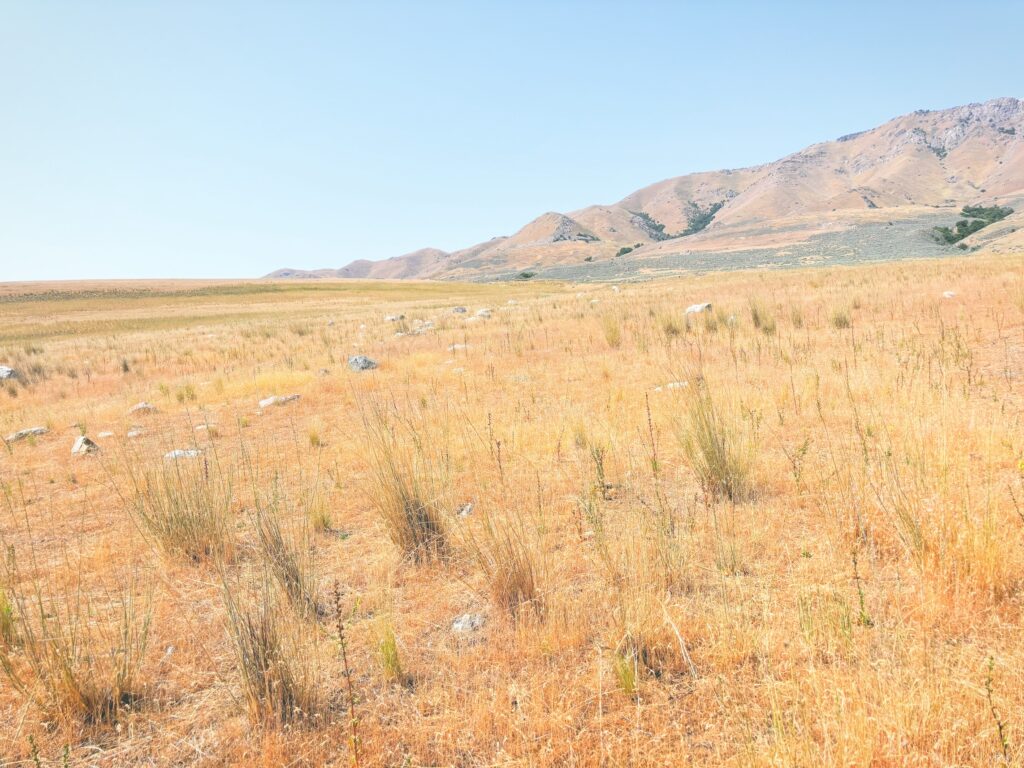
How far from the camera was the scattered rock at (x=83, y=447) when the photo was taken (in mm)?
6512

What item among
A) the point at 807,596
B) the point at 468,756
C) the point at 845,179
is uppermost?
the point at 845,179

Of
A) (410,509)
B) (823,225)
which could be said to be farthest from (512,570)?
(823,225)

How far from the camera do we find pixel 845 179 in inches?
7436

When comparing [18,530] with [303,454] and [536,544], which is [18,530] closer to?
[303,454]

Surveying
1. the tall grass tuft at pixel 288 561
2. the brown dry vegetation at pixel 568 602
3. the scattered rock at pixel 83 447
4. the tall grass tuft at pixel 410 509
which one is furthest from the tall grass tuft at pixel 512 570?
the scattered rock at pixel 83 447

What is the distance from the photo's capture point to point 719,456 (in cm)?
370

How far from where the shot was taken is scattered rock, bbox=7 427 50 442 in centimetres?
770

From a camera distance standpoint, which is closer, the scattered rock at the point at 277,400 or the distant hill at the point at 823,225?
the scattered rock at the point at 277,400

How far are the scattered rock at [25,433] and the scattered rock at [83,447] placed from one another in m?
1.91

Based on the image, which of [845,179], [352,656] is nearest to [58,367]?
[352,656]

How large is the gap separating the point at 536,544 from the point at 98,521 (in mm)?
3938

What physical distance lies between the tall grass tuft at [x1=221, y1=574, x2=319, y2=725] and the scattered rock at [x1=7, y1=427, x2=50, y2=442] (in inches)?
326

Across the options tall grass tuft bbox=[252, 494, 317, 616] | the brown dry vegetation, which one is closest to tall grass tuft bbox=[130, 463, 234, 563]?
the brown dry vegetation

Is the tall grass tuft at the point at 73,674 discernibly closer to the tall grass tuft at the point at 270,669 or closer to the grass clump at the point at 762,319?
the tall grass tuft at the point at 270,669
